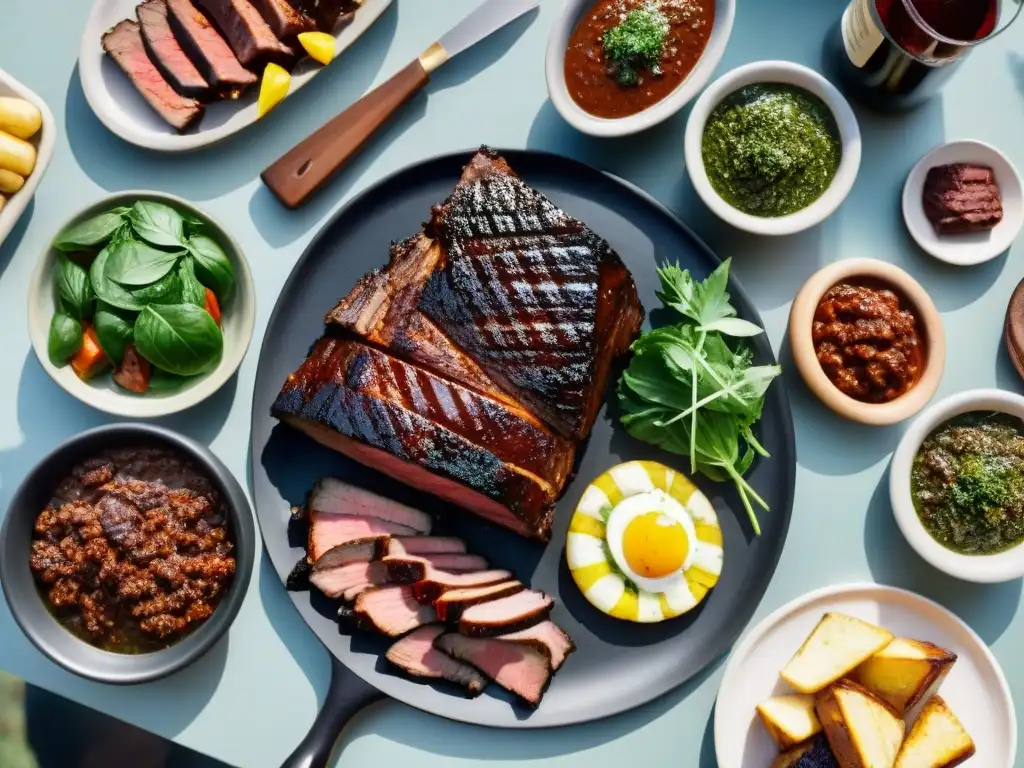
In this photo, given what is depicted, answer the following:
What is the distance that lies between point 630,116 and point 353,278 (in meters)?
1.14

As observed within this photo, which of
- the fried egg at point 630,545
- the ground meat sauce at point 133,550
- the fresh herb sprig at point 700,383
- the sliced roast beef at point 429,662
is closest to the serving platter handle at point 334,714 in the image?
the sliced roast beef at point 429,662

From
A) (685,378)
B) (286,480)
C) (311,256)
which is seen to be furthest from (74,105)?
(685,378)

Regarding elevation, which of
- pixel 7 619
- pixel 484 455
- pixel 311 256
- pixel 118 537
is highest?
pixel 311 256

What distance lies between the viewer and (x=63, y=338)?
312 cm

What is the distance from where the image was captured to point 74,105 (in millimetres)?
3588

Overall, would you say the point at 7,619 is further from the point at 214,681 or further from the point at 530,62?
the point at 530,62

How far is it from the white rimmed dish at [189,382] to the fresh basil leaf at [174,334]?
147 mm

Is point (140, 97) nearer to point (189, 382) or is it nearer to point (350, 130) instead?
point (350, 130)

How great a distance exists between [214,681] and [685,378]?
1.99m

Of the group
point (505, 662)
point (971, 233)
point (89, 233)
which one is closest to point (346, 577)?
point (505, 662)

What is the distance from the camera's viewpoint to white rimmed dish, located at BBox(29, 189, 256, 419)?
3.16 metres

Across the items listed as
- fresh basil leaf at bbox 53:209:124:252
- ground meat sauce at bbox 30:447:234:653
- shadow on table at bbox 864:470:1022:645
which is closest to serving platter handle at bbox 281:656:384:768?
ground meat sauce at bbox 30:447:234:653

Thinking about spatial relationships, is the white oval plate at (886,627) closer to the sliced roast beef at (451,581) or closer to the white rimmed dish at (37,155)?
the sliced roast beef at (451,581)

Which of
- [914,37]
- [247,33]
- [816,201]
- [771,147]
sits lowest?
[247,33]
